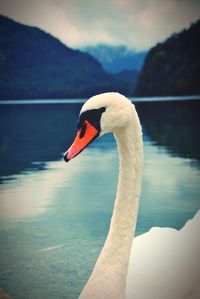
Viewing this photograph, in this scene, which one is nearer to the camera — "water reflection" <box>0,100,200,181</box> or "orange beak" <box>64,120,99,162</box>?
"orange beak" <box>64,120,99,162</box>

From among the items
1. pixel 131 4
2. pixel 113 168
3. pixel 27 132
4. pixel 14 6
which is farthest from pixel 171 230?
pixel 14 6

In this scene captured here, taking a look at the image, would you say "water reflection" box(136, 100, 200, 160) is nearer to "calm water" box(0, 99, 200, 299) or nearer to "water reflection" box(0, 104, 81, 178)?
"calm water" box(0, 99, 200, 299)

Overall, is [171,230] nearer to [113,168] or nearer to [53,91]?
[113,168]

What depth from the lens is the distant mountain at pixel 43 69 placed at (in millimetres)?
1968

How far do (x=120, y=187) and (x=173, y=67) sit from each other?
35.1 inches

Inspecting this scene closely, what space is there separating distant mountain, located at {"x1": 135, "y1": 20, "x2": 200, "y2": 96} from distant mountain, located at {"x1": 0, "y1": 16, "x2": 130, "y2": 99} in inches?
4.0

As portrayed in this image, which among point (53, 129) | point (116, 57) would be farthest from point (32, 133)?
point (116, 57)

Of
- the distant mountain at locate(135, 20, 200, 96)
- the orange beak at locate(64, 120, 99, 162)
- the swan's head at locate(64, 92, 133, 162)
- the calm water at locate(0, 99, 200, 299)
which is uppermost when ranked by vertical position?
the distant mountain at locate(135, 20, 200, 96)

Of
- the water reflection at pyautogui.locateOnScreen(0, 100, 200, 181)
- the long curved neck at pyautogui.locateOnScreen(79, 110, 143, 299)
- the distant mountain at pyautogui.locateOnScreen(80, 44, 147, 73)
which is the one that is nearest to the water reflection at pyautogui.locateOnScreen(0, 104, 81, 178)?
the water reflection at pyautogui.locateOnScreen(0, 100, 200, 181)

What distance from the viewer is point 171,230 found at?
1928 millimetres

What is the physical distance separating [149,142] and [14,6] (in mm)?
669

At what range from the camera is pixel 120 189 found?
1.31m

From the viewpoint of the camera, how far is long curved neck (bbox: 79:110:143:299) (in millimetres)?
1279

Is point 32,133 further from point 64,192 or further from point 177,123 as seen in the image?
point 177,123
